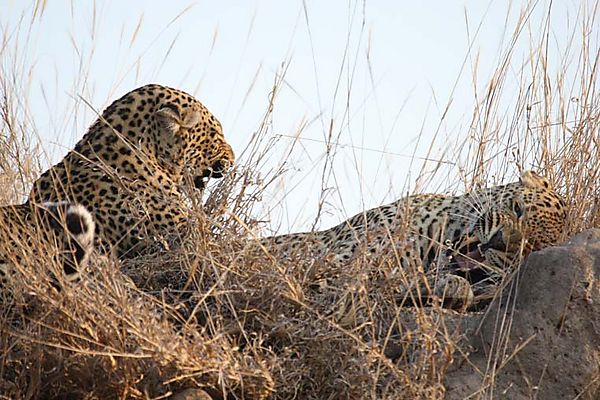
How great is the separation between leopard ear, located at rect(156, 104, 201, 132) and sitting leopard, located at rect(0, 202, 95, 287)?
Answer: 65.9 inches

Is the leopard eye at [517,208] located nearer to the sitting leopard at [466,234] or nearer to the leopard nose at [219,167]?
the sitting leopard at [466,234]

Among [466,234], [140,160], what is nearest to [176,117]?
[140,160]

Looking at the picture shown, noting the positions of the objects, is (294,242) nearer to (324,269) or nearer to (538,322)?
(324,269)

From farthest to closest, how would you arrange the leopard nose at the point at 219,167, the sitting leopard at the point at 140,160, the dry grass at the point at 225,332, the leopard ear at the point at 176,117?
the leopard nose at the point at 219,167, the leopard ear at the point at 176,117, the sitting leopard at the point at 140,160, the dry grass at the point at 225,332

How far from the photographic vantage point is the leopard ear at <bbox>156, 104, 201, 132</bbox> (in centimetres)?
671

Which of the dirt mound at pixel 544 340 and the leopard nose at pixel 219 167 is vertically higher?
the leopard nose at pixel 219 167

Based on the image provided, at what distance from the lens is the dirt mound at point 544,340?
4.69 meters

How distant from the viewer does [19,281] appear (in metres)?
4.39

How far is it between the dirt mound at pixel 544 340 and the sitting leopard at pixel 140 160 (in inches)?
74.6

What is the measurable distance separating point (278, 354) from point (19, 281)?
1.03m

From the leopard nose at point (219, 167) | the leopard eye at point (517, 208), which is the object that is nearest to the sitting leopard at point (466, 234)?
the leopard eye at point (517, 208)

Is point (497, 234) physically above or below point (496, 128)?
below

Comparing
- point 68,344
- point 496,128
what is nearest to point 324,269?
point 68,344

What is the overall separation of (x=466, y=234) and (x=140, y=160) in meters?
1.78
